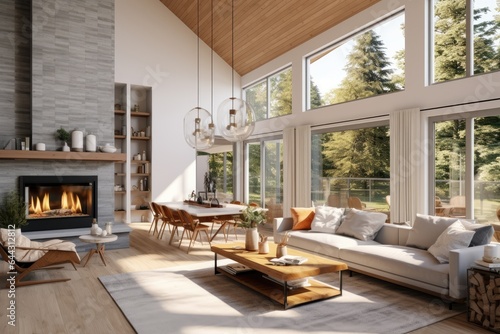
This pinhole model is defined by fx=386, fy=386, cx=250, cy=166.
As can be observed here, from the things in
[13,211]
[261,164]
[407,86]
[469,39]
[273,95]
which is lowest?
[13,211]

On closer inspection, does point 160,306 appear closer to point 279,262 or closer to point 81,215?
point 279,262

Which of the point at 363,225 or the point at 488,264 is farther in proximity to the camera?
the point at 363,225

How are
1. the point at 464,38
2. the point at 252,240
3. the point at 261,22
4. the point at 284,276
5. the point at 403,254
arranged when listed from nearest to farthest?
the point at 284,276
the point at 403,254
the point at 252,240
the point at 464,38
the point at 261,22

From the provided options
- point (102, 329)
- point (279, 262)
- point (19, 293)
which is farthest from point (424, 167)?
point (19, 293)

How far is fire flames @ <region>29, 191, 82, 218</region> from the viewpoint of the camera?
6664mm

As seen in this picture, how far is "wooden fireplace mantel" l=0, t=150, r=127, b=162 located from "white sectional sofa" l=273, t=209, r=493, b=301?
3.35 meters

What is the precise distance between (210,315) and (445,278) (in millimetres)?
2318

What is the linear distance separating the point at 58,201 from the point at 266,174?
5054 mm

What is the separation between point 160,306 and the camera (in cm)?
390

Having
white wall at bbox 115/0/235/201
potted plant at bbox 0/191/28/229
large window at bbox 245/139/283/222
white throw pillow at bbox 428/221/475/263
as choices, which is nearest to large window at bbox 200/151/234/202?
large window at bbox 245/139/283/222

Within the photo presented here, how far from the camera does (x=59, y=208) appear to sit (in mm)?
6930

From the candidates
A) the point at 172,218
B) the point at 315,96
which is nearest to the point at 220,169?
the point at 315,96

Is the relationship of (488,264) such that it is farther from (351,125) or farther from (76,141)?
(76,141)

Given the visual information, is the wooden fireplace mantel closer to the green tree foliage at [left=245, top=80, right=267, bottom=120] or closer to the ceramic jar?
the ceramic jar
